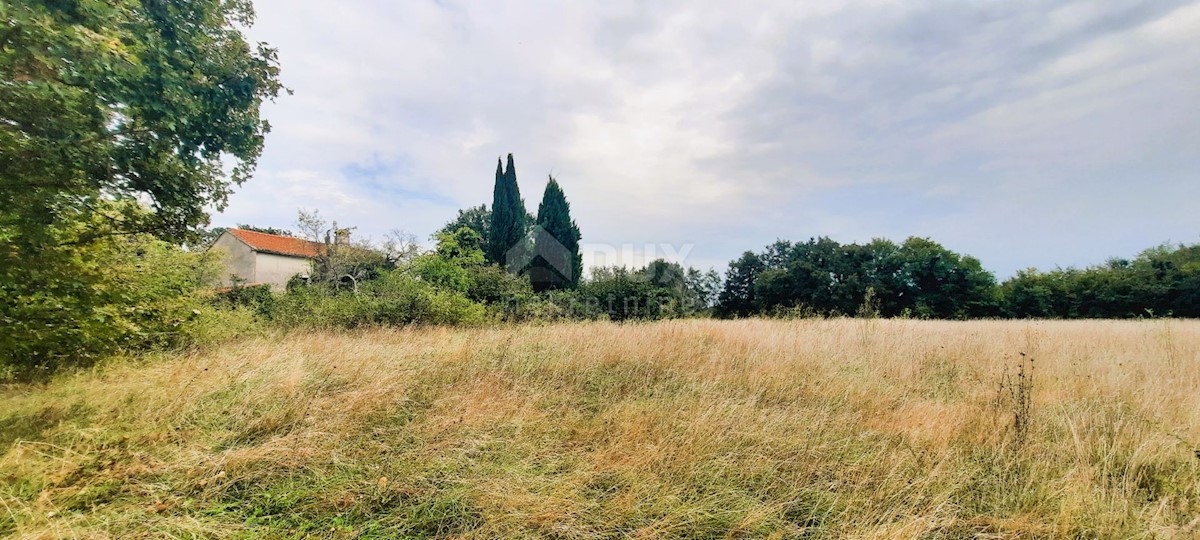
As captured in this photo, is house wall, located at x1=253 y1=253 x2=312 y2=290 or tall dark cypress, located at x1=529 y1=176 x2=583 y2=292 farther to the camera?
house wall, located at x1=253 y1=253 x2=312 y2=290

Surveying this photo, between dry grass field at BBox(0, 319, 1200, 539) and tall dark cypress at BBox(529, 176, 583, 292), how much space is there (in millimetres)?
18290

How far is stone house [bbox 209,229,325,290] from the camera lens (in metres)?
23.9

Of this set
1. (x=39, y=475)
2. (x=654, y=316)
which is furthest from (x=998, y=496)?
(x=654, y=316)

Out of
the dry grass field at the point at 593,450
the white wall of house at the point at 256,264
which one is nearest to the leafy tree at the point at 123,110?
the dry grass field at the point at 593,450

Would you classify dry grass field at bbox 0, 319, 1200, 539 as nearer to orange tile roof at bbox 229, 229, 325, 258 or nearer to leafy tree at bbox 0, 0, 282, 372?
leafy tree at bbox 0, 0, 282, 372

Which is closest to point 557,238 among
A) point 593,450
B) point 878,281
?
point 878,281

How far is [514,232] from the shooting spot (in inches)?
908

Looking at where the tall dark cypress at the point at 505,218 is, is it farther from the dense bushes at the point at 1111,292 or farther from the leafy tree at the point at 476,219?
the dense bushes at the point at 1111,292

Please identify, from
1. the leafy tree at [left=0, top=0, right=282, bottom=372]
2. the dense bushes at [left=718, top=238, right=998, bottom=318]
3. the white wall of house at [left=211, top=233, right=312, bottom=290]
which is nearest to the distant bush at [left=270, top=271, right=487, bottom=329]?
the leafy tree at [left=0, top=0, right=282, bottom=372]

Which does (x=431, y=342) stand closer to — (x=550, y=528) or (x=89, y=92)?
(x=89, y=92)

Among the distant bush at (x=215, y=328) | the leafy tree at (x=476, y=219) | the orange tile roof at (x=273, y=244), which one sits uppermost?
the leafy tree at (x=476, y=219)

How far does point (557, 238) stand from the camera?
81.7ft

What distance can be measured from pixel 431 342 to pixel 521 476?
442cm

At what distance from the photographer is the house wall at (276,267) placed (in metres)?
24.1
